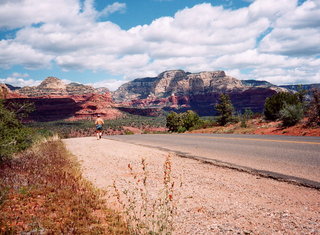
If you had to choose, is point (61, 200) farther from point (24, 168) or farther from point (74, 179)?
point (24, 168)

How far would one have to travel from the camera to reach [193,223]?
3287 mm

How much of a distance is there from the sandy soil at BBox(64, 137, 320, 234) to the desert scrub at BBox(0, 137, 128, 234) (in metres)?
0.49

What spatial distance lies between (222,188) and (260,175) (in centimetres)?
145

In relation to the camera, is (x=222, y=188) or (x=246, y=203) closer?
(x=246, y=203)

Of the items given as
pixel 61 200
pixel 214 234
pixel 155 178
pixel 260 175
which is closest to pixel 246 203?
pixel 214 234

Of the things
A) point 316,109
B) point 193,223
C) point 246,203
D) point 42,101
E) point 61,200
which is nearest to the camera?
point 193,223

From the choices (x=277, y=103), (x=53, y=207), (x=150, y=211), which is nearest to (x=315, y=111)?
(x=277, y=103)

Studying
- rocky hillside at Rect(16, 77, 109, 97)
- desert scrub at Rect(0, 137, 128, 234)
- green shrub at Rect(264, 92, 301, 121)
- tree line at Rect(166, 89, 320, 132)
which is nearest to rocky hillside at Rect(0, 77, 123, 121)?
rocky hillside at Rect(16, 77, 109, 97)

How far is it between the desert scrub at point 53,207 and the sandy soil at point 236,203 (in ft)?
1.62

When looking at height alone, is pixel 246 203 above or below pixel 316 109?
below

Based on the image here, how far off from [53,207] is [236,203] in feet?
10.2

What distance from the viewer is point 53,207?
394 cm

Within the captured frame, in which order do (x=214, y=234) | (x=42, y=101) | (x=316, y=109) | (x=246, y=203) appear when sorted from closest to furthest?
(x=214, y=234) < (x=246, y=203) < (x=316, y=109) < (x=42, y=101)

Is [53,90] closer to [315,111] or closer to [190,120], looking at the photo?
[190,120]
